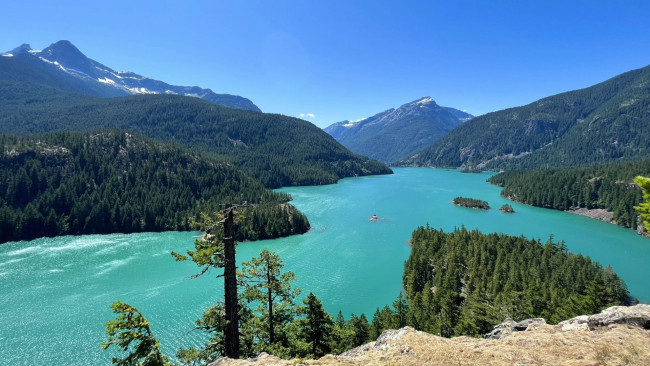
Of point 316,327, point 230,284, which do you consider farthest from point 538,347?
point 316,327

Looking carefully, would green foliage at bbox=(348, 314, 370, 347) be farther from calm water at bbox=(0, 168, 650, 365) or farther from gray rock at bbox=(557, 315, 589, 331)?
gray rock at bbox=(557, 315, 589, 331)

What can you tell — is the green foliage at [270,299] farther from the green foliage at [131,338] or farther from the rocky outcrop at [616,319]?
the rocky outcrop at [616,319]

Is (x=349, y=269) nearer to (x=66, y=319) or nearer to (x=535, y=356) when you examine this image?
(x=66, y=319)

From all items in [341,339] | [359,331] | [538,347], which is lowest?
[359,331]

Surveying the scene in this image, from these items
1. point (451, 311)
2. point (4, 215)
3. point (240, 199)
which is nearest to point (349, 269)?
point (451, 311)

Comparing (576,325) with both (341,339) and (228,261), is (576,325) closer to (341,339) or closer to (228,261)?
(228,261)

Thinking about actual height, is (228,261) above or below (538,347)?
above

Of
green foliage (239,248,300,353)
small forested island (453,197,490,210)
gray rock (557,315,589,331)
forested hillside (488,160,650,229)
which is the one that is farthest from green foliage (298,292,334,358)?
small forested island (453,197,490,210)

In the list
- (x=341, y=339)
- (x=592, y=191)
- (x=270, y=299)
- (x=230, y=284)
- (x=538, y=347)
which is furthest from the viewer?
(x=592, y=191)
